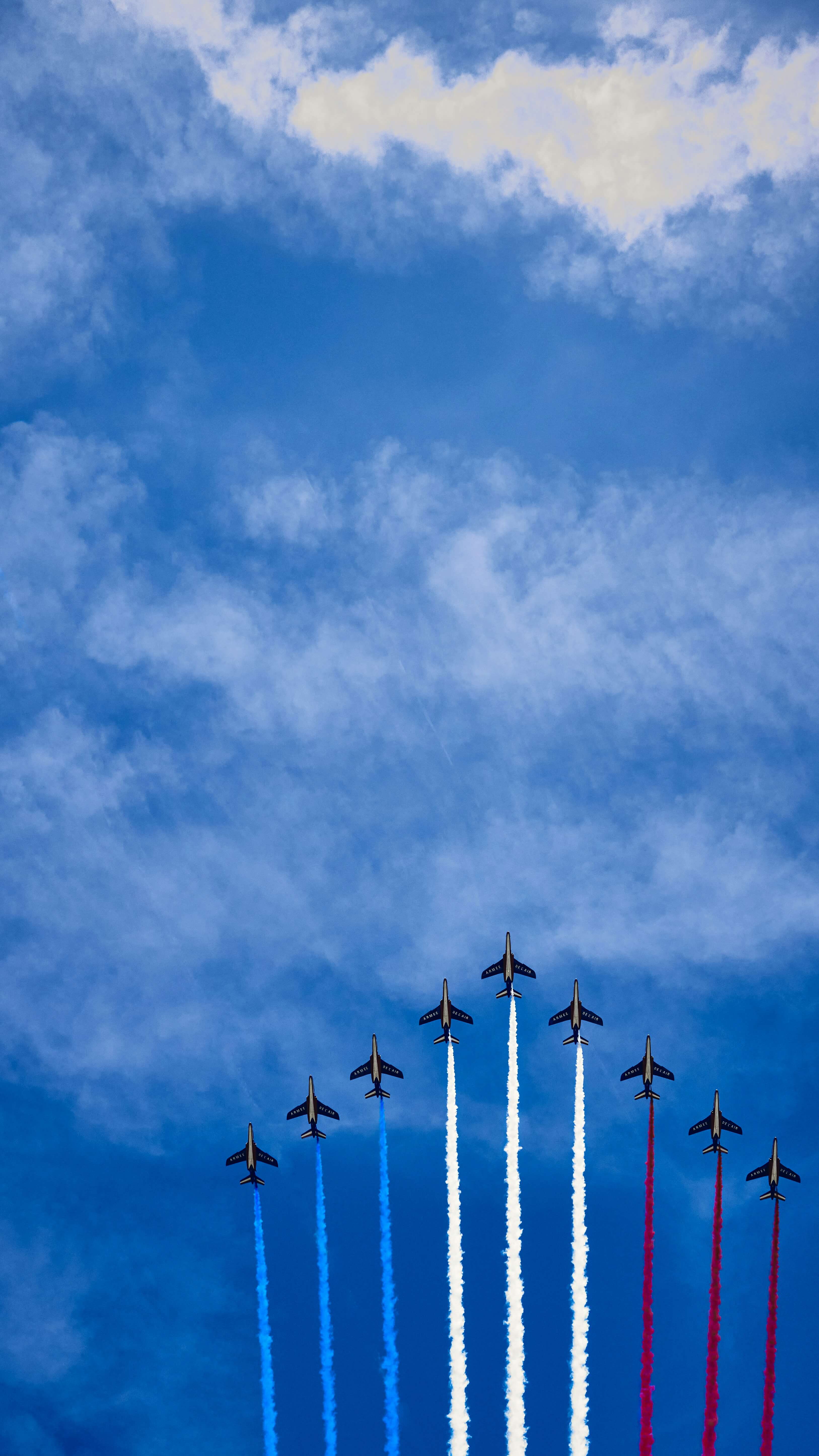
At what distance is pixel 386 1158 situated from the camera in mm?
123062

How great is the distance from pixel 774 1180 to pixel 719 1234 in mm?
5572

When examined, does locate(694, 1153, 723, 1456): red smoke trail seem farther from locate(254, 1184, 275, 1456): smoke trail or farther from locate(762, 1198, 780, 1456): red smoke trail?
locate(254, 1184, 275, 1456): smoke trail

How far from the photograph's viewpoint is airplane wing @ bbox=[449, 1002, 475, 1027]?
109562 millimetres

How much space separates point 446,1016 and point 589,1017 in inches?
404

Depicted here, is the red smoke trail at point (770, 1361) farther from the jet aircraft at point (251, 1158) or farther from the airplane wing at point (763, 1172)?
the jet aircraft at point (251, 1158)

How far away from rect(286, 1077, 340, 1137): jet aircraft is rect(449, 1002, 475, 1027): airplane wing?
1085 centimetres

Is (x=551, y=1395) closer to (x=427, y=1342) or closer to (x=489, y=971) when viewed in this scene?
(x=427, y=1342)

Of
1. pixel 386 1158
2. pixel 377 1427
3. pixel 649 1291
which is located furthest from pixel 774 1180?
pixel 377 1427

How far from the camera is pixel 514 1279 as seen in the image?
4149 inches

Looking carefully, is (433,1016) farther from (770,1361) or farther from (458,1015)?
(770,1361)

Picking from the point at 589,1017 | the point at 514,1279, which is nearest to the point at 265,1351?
the point at 514,1279

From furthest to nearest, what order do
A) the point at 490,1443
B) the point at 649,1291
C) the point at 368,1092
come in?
the point at 490,1443 < the point at 368,1092 < the point at 649,1291

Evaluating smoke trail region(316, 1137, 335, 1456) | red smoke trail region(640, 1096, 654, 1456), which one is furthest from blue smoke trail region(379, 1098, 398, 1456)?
red smoke trail region(640, 1096, 654, 1456)

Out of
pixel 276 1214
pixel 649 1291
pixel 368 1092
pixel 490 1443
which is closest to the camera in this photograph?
pixel 649 1291
